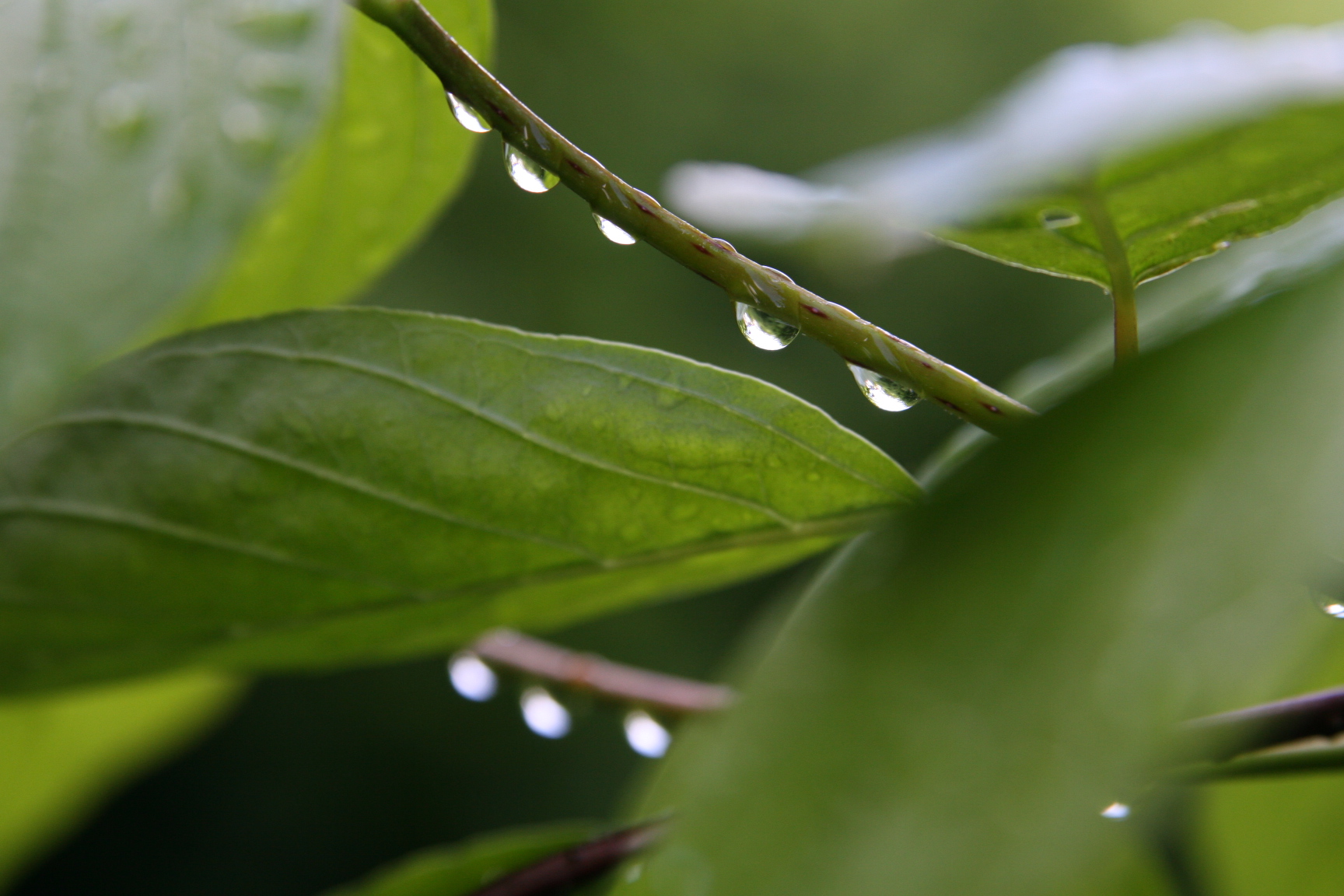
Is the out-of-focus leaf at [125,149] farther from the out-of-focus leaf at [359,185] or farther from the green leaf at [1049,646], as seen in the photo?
the green leaf at [1049,646]

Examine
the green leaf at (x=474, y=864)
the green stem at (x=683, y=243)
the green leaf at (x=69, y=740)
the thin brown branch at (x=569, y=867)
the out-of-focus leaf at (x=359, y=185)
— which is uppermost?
the out-of-focus leaf at (x=359, y=185)

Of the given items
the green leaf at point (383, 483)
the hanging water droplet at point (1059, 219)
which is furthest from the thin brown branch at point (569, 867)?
the hanging water droplet at point (1059, 219)

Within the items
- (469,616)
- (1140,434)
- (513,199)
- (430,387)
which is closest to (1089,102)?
(1140,434)

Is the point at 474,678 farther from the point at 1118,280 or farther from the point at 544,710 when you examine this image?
the point at 1118,280

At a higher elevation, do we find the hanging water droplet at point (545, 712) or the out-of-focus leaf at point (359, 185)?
the out-of-focus leaf at point (359, 185)

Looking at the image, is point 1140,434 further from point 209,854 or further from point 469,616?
point 209,854

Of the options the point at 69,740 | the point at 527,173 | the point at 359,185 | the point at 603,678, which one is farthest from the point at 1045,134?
the point at 69,740

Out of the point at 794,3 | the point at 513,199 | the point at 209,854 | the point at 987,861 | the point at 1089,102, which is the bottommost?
the point at 987,861
